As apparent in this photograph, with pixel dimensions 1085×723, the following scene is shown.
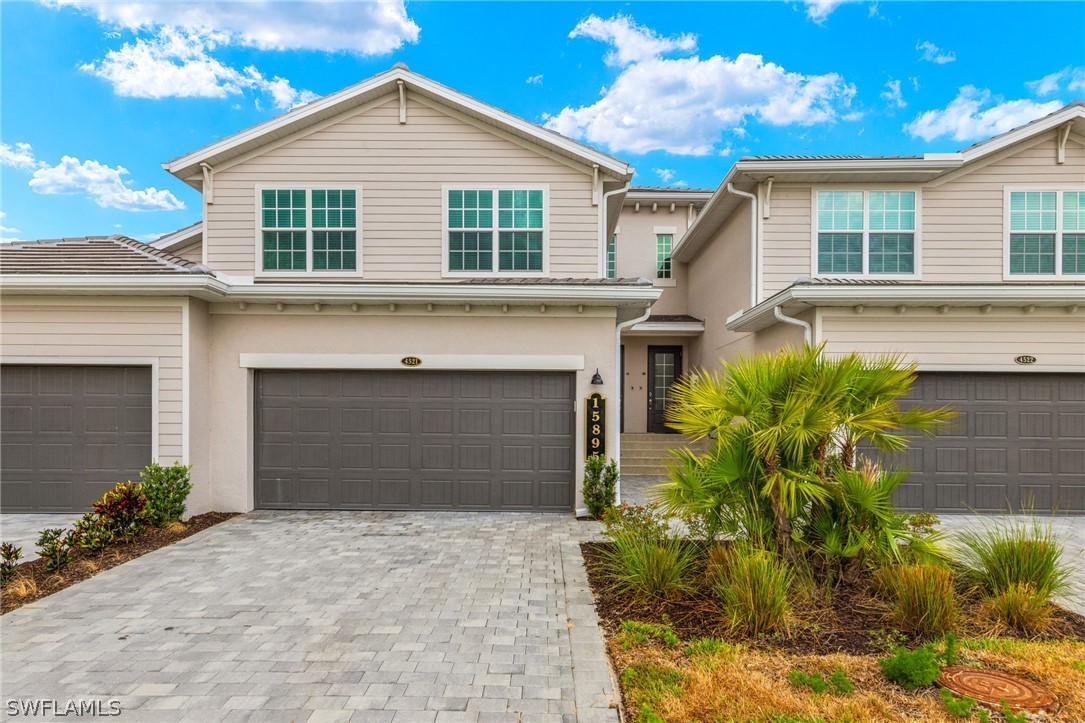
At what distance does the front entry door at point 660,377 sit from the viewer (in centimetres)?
1466

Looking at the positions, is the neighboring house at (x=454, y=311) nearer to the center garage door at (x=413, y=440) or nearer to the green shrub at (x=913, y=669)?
the center garage door at (x=413, y=440)

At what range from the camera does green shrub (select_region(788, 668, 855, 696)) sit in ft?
10.8

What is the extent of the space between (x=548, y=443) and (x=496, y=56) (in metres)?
14.8

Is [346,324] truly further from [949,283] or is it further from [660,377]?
[949,283]

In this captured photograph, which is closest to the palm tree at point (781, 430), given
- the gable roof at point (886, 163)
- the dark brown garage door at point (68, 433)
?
the gable roof at point (886, 163)

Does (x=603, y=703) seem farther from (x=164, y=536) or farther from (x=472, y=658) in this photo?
(x=164, y=536)

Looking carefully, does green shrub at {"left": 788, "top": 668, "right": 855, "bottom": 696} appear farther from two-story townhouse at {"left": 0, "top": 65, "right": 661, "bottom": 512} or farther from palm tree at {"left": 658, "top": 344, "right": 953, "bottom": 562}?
two-story townhouse at {"left": 0, "top": 65, "right": 661, "bottom": 512}

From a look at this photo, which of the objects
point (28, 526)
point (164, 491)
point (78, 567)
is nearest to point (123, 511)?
point (164, 491)

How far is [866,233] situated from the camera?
9.98 metres

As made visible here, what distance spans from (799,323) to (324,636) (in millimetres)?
7810

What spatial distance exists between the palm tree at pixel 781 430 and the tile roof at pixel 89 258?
7532mm

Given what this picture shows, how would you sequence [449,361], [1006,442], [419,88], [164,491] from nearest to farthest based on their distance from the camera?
[164,491] < [1006,442] < [449,361] < [419,88]

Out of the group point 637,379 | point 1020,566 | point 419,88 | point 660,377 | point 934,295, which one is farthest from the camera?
point 660,377

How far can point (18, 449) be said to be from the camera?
813 centimetres
